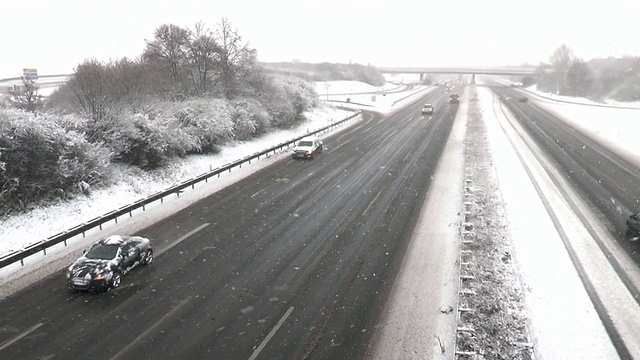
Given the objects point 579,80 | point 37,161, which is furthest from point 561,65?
point 37,161

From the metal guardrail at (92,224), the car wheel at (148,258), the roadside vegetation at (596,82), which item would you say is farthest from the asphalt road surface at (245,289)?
the roadside vegetation at (596,82)

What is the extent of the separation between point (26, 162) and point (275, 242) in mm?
12805

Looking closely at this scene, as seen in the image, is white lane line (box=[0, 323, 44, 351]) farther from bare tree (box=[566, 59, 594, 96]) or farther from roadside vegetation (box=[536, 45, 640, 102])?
bare tree (box=[566, 59, 594, 96])

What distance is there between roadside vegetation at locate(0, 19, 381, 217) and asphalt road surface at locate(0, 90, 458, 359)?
6204mm

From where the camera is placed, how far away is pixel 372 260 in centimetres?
1599

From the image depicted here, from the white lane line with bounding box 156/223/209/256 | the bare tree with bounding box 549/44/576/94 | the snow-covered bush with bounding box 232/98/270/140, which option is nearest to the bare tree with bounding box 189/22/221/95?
the snow-covered bush with bounding box 232/98/270/140

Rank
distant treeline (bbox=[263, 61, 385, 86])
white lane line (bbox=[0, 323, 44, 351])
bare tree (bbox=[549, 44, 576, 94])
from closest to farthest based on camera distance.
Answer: white lane line (bbox=[0, 323, 44, 351]) < bare tree (bbox=[549, 44, 576, 94]) < distant treeline (bbox=[263, 61, 385, 86])

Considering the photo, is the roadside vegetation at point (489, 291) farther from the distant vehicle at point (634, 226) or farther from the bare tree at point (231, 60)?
the bare tree at point (231, 60)

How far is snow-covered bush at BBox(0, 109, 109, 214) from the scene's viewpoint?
19.1 meters

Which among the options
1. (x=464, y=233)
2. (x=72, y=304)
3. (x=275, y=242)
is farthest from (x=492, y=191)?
(x=72, y=304)

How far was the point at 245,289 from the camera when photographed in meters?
13.8

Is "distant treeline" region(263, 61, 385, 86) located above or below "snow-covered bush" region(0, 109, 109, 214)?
above

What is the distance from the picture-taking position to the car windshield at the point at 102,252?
14.0 m

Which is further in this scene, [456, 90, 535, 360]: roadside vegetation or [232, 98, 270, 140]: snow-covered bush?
[232, 98, 270, 140]: snow-covered bush
